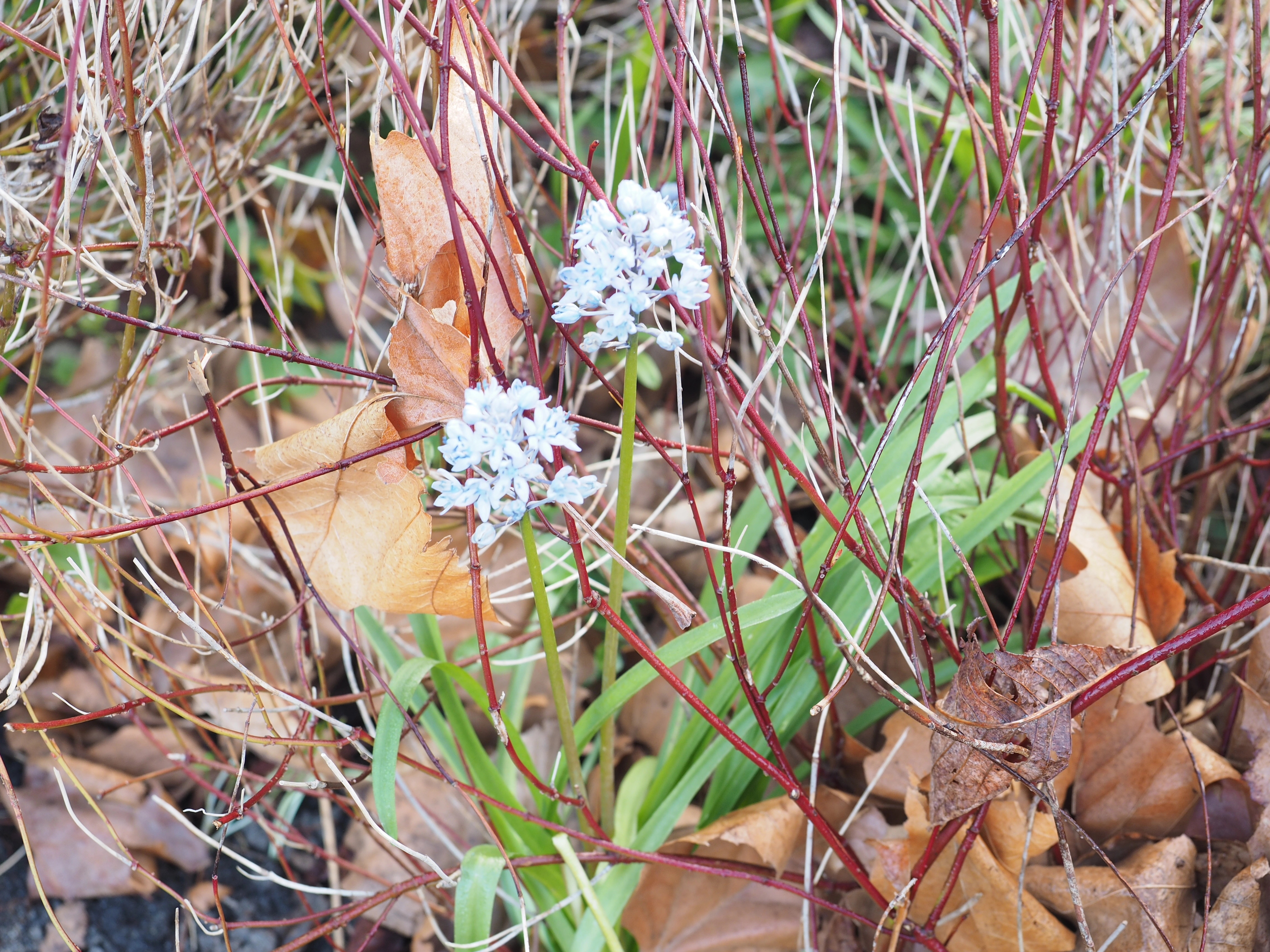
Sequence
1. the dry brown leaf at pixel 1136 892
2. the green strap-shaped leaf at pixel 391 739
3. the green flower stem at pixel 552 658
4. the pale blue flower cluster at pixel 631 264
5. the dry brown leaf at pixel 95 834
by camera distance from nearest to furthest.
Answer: the pale blue flower cluster at pixel 631 264, the green flower stem at pixel 552 658, the green strap-shaped leaf at pixel 391 739, the dry brown leaf at pixel 1136 892, the dry brown leaf at pixel 95 834

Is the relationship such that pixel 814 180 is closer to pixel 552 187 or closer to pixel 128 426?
pixel 128 426

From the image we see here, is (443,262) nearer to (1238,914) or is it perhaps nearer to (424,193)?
(424,193)

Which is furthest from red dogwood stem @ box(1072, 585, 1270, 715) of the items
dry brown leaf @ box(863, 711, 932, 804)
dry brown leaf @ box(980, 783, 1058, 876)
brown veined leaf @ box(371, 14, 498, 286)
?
brown veined leaf @ box(371, 14, 498, 286)

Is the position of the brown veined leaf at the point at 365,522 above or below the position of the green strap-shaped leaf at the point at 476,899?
above

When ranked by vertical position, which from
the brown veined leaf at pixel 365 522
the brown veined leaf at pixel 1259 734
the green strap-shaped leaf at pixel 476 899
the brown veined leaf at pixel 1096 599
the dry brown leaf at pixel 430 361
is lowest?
the green strap-shaped leaf at pixel 476 899

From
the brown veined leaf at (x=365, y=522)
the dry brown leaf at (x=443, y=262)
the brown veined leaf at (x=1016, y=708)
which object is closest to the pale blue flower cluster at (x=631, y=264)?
the dry brown leaf at (x=443, y=262)

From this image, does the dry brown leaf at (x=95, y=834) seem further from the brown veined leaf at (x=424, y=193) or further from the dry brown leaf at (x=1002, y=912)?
the dry brown leaf at (x=1002, y=912)
